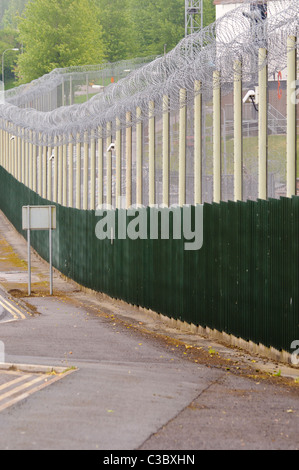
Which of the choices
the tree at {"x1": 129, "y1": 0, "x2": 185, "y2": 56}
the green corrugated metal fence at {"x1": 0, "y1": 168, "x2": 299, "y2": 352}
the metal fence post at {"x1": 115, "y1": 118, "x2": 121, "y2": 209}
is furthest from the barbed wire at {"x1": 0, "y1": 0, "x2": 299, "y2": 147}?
the tree at {"x1": 129, "y1": 0, "x2": 185, "y2": 56}

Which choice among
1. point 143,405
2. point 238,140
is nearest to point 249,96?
point 238,140

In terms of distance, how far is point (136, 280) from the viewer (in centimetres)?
2603

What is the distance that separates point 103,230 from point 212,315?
12635 millimetres

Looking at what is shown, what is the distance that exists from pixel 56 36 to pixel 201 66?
268ft

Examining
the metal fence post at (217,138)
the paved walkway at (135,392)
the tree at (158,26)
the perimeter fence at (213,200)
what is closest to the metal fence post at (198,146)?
the perimeter fence at (213,200)

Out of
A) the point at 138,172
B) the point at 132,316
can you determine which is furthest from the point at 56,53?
the point at 132,316

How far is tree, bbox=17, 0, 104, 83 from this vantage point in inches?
3937

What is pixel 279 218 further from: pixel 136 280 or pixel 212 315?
pixel 136 280

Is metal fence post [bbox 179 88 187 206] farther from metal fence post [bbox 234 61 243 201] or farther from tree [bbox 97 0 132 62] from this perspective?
tree [bbox 97 0 132 62]

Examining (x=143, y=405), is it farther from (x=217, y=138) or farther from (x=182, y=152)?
(x=182, y=152)

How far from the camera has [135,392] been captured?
1139 cm

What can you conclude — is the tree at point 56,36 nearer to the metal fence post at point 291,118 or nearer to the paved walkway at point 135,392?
the paved walkway at point 135,392

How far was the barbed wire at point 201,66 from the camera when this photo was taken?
1808 cm

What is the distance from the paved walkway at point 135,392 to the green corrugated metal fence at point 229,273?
0.60m
